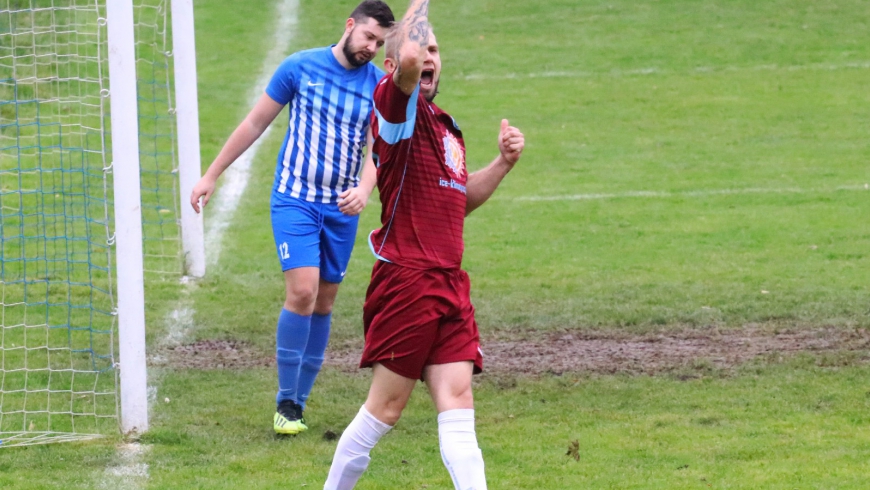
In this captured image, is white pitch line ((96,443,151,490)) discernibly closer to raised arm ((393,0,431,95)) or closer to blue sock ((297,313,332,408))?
blue sock ((297,313,332,408))

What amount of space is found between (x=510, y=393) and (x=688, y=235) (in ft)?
15.1

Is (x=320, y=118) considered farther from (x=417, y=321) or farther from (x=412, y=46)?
(x=412, y=46)

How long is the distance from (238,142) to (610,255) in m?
5.05

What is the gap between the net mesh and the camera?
6191 mm

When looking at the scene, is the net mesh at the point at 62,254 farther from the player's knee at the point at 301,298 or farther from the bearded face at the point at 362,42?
the bearded face at the point at 362,42

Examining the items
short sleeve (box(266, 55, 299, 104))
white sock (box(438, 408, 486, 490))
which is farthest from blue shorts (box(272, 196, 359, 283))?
white sock (box(438, 408, 486, 490))

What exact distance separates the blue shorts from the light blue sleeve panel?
501 millimetres

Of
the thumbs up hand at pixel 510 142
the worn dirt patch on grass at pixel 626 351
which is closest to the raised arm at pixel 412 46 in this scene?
the thumbs up hand at pixel 510 142

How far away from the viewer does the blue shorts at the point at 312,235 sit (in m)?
5.71

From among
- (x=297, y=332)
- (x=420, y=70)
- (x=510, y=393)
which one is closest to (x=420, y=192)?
(x=420, y=70)

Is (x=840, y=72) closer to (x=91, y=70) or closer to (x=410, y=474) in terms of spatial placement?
(x=91, y=70)

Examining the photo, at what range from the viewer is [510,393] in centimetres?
646

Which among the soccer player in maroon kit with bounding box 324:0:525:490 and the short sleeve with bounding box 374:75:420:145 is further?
the soccer player in maroon kit with bounding box 324:0:525:490


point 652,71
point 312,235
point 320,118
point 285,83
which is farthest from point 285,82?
point 652,71
